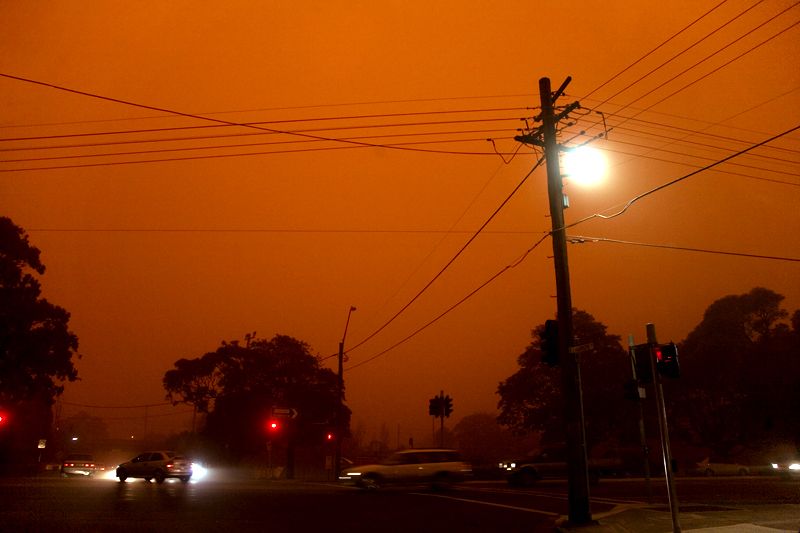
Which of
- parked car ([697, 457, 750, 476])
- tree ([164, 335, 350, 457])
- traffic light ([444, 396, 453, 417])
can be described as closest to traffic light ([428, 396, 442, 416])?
traffic light ([444, 396, 453, 417])

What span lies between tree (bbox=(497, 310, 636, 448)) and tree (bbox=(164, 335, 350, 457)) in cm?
1403

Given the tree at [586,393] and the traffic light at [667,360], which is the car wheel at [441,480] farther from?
the tree at [586,393]

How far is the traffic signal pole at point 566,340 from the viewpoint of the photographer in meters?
14.2

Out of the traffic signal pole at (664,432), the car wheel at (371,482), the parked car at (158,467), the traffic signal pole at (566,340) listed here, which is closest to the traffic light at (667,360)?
the traffic signal pole at (664,432)

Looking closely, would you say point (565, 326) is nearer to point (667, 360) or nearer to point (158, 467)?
point (667, 360)

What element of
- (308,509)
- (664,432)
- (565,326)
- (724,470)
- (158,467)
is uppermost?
(565,326)

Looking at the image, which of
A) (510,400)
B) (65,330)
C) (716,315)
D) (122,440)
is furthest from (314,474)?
(122,440)

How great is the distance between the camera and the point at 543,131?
16.9m

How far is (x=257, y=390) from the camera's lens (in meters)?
48.7

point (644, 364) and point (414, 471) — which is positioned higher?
point (644, 364)

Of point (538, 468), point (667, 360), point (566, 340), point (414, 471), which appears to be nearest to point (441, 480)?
point (414, 471)

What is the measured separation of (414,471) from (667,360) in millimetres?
15901

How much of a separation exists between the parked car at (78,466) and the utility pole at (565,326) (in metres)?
37.0

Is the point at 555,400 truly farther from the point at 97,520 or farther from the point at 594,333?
the point at 97,520
